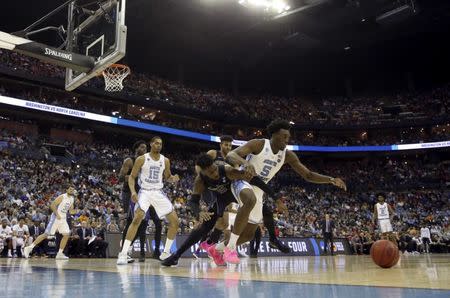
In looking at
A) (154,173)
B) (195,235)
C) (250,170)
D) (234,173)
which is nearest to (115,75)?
(154,173)

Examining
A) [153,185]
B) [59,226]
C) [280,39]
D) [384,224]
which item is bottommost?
[384,224]

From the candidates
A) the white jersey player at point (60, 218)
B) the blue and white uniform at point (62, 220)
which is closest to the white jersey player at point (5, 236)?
the white jersey player at point (60, 218)

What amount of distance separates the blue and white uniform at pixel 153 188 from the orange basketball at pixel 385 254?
10.5ft

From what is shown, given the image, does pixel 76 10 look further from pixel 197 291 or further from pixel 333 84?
pixel 333 84

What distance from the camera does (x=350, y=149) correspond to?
38.0 m

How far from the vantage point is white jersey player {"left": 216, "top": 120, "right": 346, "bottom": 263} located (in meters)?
5.91

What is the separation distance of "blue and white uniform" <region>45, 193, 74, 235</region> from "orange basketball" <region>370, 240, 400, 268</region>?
297 inches

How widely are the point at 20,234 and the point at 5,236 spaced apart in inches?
16.6

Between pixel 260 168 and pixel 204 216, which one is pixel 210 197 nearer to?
pixel 204 216

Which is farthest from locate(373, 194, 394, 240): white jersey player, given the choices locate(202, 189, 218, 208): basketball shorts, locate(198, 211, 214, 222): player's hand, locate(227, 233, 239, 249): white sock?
locate(198, 211, 214, 222): player's hand

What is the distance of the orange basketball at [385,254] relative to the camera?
5.94 m

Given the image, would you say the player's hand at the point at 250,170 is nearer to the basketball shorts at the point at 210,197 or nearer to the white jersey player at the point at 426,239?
the basketball shorts at the point at 210,197

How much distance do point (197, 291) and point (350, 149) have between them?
3649cm

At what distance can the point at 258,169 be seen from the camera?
625 centimetres
